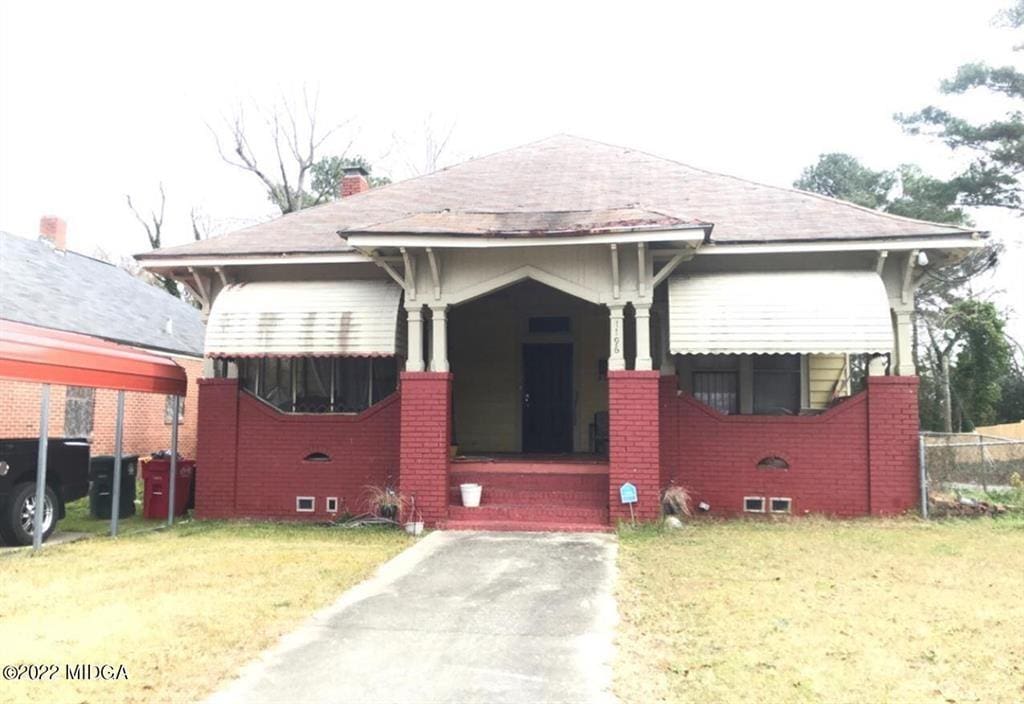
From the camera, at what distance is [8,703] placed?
12.9 feet

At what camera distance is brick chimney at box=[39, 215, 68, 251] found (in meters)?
21.7

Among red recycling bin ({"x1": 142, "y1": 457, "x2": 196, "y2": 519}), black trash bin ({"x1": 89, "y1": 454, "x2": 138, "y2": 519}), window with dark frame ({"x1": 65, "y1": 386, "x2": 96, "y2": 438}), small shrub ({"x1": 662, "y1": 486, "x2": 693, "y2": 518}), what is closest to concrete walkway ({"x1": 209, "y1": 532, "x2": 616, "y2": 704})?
small shrub ({"x1": 662, "y1": 486, "x2": 693, "y2": 518})

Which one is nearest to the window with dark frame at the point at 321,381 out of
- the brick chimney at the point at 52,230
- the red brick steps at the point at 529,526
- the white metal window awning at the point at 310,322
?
the white metal window awning at the point at 310,322

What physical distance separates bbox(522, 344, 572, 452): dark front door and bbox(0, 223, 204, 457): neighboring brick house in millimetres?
9300

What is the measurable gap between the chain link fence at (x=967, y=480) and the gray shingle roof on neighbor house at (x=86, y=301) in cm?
1563

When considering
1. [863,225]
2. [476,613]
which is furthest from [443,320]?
[863,225]

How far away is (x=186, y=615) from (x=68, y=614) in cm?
95

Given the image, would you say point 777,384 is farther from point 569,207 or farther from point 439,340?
point 439,340

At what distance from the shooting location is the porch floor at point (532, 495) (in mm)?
9523

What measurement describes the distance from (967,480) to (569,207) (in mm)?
7376

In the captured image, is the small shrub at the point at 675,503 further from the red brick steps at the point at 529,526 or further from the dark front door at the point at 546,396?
the dark front door at the point at 546,396

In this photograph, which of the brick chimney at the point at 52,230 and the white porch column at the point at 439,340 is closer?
the white porch column at the point at 439,340

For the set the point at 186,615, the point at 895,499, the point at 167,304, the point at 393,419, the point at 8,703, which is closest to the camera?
the point at 8,703

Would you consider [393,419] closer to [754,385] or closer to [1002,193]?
[754,385]
